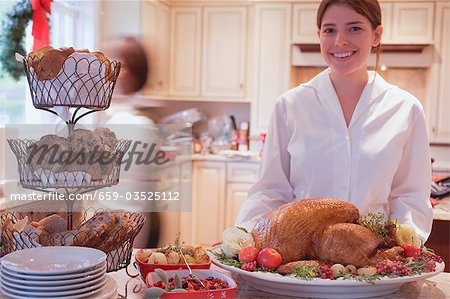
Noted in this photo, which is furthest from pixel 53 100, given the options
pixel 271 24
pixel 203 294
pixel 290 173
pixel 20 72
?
pixel 271 24

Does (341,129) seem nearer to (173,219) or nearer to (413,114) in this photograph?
(413,114)

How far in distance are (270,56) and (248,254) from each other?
13.0 feet

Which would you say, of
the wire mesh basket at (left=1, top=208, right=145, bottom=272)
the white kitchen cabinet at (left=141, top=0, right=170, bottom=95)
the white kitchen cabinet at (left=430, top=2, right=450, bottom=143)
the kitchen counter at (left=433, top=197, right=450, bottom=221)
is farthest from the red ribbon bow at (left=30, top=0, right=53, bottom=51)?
the white kitchen cabinet at (left=430, top=2, right=450, bottom=143)

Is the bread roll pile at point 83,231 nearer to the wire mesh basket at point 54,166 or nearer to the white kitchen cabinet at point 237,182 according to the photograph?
the wire mesh basket at point 54,166

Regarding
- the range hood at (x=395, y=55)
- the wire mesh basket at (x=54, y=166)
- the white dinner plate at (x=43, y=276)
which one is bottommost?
Answer: the white dinner plate at (x=43, y=276)

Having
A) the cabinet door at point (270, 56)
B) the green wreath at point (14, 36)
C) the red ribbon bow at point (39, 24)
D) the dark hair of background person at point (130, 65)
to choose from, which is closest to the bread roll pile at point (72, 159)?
the red ribbon bow at point (39, 24)

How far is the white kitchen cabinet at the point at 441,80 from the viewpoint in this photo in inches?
189

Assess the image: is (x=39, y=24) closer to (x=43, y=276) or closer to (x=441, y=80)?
(x=43, y=276)

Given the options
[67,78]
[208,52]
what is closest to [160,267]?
[67,78]

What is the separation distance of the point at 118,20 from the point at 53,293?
3938 millimetres

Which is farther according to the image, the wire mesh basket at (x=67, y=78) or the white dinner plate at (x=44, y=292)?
the wire mesh basket at (x=67, y=78)

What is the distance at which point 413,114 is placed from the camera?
72.1 inches

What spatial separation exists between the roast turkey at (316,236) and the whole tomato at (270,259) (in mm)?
18

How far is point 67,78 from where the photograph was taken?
126 centimetres
